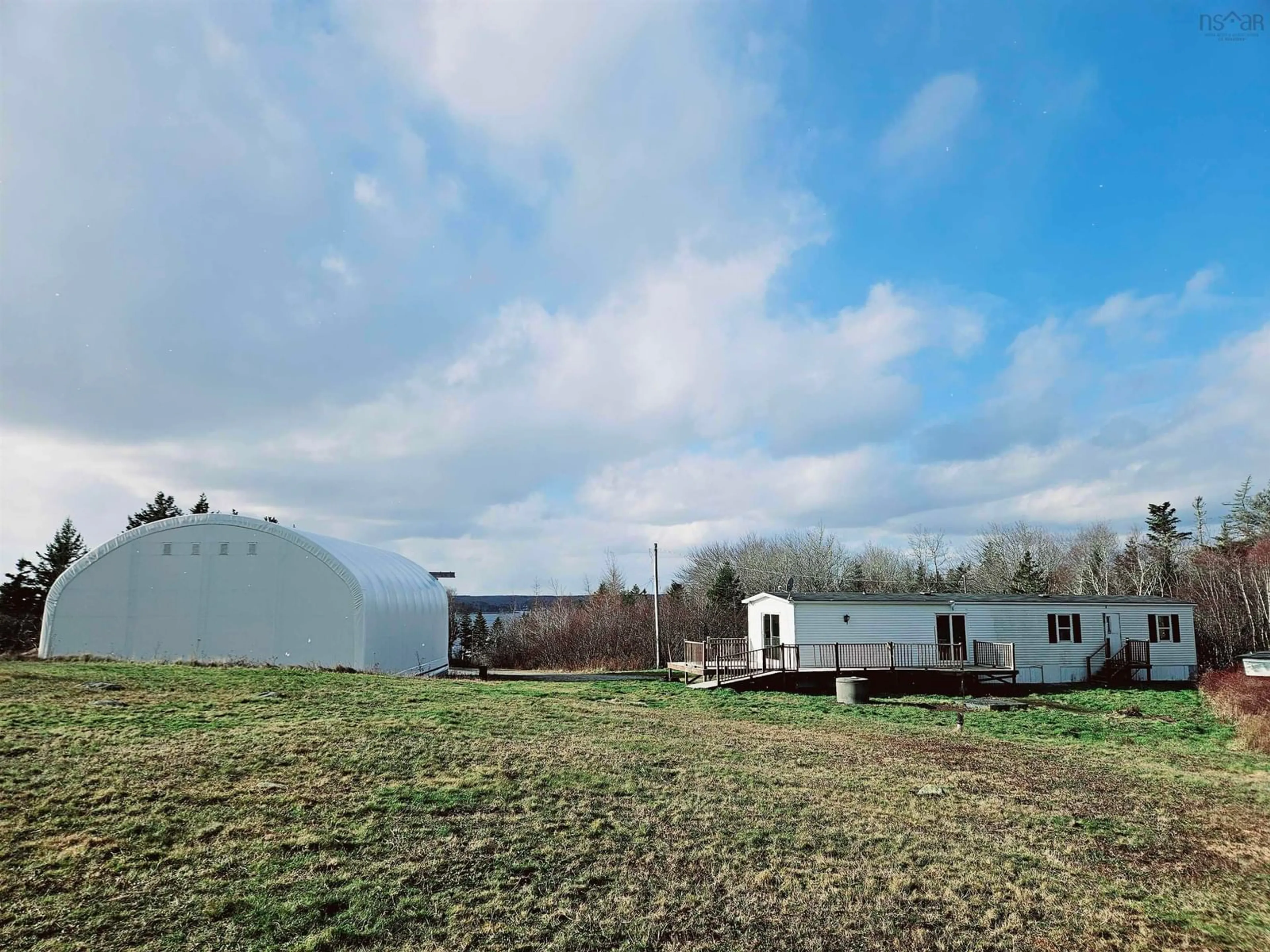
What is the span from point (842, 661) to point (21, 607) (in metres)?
42.1

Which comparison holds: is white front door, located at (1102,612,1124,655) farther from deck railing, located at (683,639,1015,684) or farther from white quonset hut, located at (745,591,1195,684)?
deck railing, located at (683,639,1015,684)

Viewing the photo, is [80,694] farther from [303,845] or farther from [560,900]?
[560,900]

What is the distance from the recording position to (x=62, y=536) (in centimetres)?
4266

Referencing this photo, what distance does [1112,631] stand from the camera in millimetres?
26172

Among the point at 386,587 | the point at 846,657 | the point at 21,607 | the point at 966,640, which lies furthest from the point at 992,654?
the point at 21,607

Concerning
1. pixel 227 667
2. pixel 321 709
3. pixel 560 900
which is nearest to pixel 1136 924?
pixel 560 900

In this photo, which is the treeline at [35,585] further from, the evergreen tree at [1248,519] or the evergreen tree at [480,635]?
the evergreen tree at [1248,519]

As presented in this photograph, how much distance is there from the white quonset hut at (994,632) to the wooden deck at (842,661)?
0.05m

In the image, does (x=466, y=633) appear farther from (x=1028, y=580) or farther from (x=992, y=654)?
(x=992, y=654)

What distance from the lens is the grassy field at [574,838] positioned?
4.94 m

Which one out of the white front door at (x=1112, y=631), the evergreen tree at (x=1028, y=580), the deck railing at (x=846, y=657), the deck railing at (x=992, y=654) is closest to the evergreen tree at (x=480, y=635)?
the deck railing at (x=846, y=657)

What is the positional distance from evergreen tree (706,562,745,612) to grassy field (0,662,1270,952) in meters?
32.9

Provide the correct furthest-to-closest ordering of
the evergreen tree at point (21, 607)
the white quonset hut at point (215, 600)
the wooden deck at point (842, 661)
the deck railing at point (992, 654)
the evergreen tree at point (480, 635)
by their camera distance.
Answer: the evergreen tree at point (480, 635)
the evergreen tree at point (21, 607)
the deck railing at point (992, 654)
the wooden deck at point (842, 661)
the white quonset hut at point (215, 600)

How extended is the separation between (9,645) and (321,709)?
34502mm
